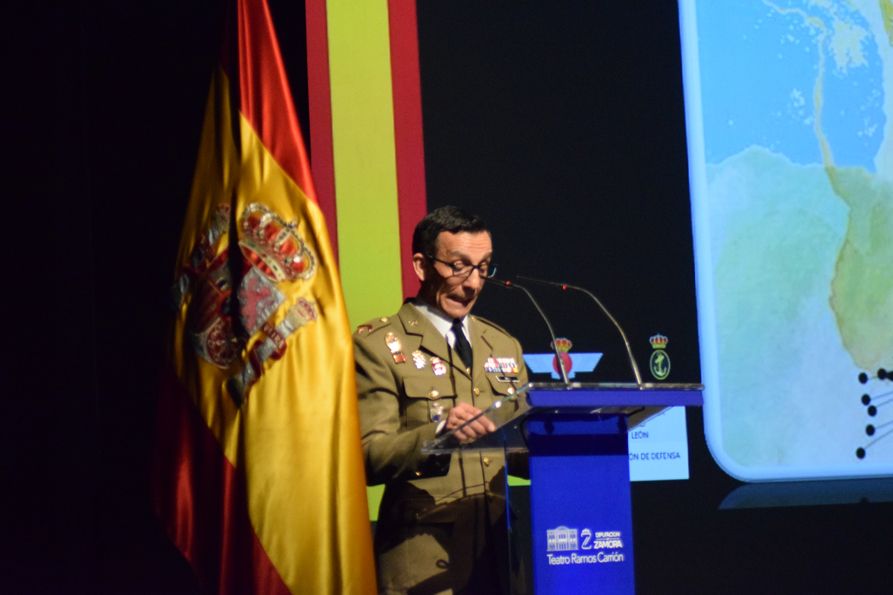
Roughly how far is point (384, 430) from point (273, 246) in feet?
1.94

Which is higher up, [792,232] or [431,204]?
[431,204]

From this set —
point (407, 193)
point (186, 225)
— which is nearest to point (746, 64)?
point (407, 193)

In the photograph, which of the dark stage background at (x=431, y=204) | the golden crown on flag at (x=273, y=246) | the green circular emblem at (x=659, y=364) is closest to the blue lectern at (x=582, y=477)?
the golden crown on flag at (x=273, y=246)

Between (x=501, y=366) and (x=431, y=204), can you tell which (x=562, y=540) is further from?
(x=431, y=204)

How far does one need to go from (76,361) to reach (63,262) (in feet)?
0.97

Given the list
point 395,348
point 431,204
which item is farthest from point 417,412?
point 431,204

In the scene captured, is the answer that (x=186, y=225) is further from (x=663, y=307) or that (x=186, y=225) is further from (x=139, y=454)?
(x=663, y=307)

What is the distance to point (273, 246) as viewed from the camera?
11.0 feet

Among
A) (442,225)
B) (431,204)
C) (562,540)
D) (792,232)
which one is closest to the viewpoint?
(562,540)

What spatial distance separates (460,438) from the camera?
2709 millimetres

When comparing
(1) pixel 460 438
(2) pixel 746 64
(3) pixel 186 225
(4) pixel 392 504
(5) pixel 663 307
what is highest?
(2) pixel 746 64

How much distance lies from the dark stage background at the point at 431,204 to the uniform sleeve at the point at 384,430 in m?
0.76

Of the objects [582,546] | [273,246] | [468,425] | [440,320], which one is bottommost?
[582,546]

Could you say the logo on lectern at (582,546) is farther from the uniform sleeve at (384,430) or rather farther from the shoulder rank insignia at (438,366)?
the shoulder rank insignia at (438,366)
